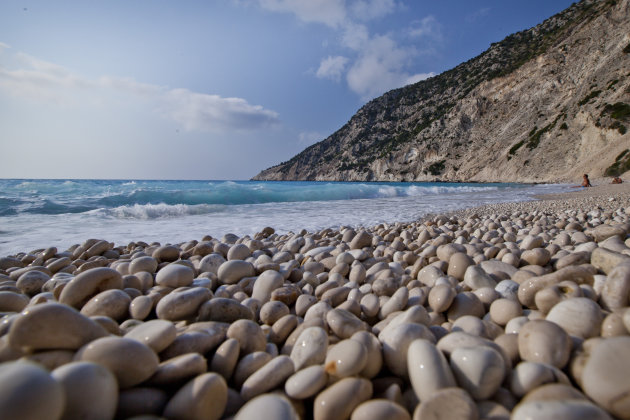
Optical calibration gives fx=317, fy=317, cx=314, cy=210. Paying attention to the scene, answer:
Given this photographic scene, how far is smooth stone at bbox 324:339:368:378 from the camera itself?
1116 millimetres

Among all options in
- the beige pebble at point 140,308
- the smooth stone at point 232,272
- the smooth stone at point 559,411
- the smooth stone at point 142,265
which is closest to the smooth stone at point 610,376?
the smooth stone at point 559,411

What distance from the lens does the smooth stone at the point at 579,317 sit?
1.27 meters

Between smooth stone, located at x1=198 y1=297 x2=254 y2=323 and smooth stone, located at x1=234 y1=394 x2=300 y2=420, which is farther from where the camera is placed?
smooth stone, located at x1=198 y1=297 x2=254 y2=323

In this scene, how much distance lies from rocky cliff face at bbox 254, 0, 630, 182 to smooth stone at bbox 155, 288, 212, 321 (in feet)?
102

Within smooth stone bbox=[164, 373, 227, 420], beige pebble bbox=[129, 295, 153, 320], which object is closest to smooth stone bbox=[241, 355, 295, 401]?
smooth stone bbox=[164, 373, 227, 420]

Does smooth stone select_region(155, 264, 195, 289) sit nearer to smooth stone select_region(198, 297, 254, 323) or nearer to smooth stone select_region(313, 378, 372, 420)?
smooth stone select_region(198, 297, 254, 323)

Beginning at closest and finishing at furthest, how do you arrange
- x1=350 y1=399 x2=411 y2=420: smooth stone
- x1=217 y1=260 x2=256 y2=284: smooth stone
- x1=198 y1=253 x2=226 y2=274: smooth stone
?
x1=350 y1=399 x2=411 y2=420: smooth stone
x1=217 y1=260 x2=256 y2=284: smooth stone
x1=198 y1=253 x2=226 y2=274: smooth stone

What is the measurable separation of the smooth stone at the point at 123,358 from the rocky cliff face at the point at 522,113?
31.6 metres

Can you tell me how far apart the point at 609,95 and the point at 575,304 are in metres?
38.5

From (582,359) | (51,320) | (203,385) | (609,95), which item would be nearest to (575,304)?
(582,359)

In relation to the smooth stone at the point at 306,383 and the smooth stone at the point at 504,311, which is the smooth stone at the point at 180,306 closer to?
the smooth stone at the point at 306,383

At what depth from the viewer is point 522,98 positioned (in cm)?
4069

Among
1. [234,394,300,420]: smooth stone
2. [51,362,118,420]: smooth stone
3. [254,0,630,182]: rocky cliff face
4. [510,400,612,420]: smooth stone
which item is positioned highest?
[254,0,630,182]: rocky cliff face

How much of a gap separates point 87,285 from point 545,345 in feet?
7.53
